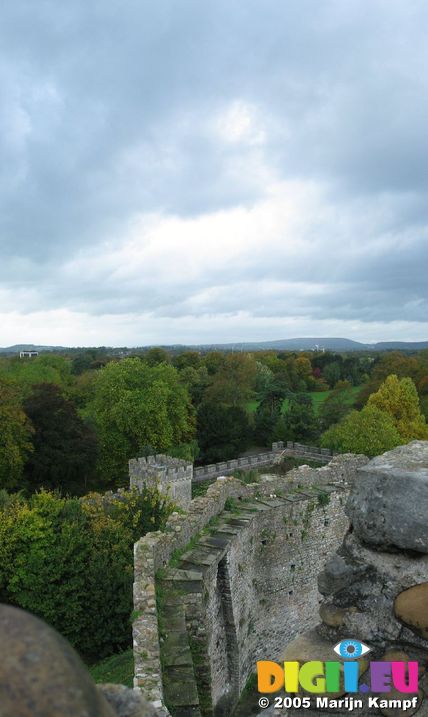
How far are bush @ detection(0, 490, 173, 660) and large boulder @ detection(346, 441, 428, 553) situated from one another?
497 inches

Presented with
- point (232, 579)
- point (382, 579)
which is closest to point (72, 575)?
point (232, 579)

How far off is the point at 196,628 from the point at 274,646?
3628 mm

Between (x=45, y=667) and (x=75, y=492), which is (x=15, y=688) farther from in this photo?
(x=75, y=492)

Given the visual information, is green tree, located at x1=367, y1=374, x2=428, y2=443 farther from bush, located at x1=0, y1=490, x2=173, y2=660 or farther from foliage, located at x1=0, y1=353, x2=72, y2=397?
foliage, located at x1=0, y1=353, x2=72, y2=397

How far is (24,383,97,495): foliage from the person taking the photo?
3002 centimetres

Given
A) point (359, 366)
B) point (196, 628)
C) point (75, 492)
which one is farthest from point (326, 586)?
point (359, 366)

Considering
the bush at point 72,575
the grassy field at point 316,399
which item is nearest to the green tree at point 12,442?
the bush at point 72,575

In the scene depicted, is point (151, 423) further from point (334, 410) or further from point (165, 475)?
point (334, 410)

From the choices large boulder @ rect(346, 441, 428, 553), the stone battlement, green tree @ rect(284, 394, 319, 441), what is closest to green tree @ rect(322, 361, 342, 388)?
green tree @ rect(284, 394, 319, 441)

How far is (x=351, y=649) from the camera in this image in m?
3.63

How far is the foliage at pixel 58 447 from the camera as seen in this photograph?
30.0 meters

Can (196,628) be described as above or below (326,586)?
below

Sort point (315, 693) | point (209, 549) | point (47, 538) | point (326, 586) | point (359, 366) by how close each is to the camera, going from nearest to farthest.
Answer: point (315, 693)
point (326, 586)
point (209, 549)
point (47, 538)
point (359, 366)

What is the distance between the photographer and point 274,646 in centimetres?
970
